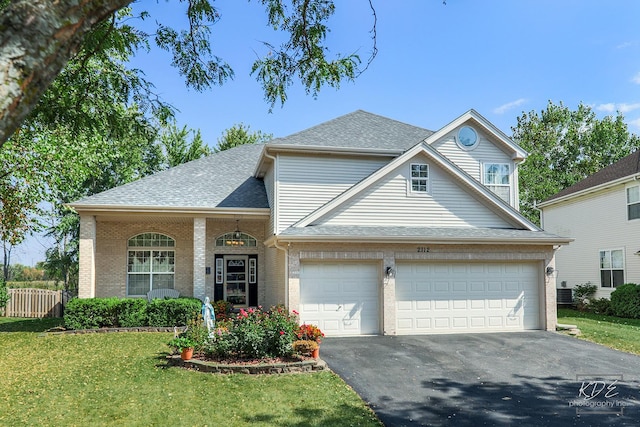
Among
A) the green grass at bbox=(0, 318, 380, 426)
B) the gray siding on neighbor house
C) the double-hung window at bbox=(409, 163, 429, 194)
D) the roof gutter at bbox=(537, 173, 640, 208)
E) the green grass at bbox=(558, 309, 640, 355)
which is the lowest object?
the green grass at bbox=(558, 309, 640, 355)

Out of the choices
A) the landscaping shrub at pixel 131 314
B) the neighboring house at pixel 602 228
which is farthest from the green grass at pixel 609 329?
the landscaping shrub at pixel 131 314

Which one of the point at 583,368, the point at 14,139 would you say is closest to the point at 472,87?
the point at 583,368

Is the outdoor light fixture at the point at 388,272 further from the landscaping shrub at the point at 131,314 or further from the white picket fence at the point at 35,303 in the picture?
the white picket fence at the point at 35,303

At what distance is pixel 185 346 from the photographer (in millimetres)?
10289

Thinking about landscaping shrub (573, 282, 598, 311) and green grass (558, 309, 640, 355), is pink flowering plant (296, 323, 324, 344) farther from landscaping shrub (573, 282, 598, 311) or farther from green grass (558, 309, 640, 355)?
landscaping shrub (573, 282, 598, 311)

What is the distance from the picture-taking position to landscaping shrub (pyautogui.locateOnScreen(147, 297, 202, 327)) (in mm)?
15141

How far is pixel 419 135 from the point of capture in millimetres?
19312

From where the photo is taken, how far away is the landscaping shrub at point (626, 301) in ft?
63.2

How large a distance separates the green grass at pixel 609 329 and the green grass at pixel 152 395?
8801 mm

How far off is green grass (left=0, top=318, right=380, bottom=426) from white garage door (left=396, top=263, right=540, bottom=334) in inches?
225

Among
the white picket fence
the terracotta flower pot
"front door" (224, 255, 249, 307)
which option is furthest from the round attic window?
the white picket fence

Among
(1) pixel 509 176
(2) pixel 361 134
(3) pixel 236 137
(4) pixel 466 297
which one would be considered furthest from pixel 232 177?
(3) pixel 236 137

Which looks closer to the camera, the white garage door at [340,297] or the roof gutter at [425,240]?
the roof gutter at [425,240]

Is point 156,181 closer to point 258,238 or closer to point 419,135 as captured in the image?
point 258,238
